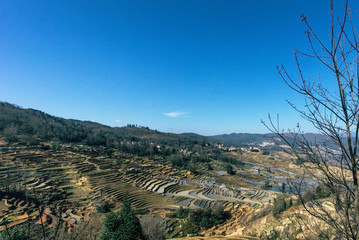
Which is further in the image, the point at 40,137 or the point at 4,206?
the point at 40,137

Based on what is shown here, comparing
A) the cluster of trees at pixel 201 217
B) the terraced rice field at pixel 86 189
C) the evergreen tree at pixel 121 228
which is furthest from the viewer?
the terraced rice field at pixel 86 189

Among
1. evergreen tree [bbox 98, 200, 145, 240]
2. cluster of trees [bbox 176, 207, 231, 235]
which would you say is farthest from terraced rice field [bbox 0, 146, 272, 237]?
evergreen tree [bbox 98, 200, 145, 240]

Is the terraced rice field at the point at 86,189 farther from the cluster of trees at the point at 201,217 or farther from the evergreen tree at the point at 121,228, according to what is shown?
the evergreen tree at the point at 121,228

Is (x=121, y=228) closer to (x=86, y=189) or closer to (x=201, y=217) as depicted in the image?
(x=201, y=217)

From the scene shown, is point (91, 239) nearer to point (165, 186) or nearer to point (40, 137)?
point (165, 186)

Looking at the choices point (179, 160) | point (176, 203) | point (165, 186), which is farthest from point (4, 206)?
point (179, 160)

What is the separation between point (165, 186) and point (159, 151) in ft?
143

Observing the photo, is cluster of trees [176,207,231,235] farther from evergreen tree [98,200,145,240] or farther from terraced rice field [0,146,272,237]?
evergreen tree [98,200,145,240]

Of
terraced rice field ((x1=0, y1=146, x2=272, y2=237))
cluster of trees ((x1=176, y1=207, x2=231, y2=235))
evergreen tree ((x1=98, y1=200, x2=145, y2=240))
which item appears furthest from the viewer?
terraced rice field ((x1=0, y1=146, x2=272, y2=237))

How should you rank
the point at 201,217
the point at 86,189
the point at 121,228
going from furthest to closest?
the point at 86,189
the point at 201,217
the point at 121,228

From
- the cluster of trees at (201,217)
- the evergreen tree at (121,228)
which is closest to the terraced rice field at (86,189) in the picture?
the cluster of trees at (201,217)

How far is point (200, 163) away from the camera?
262ft

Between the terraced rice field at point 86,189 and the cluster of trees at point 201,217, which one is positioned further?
the terraced rice field at point 86,189

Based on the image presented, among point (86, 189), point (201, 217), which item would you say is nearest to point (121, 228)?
point (201, 217)
